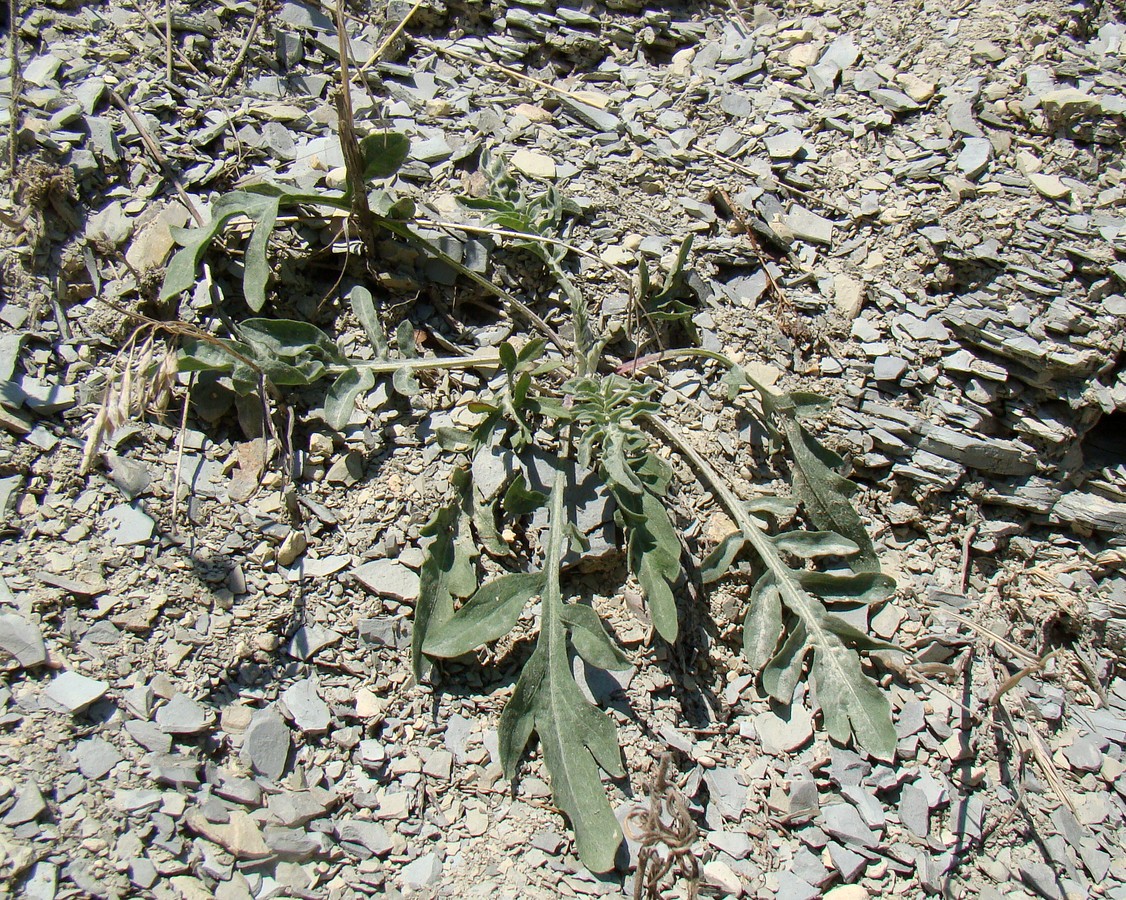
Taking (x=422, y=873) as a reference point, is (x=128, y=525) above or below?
above

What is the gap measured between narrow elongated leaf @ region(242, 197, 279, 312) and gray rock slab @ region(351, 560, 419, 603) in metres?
0.80

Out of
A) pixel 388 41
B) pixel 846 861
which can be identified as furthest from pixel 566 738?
pixel 388 41

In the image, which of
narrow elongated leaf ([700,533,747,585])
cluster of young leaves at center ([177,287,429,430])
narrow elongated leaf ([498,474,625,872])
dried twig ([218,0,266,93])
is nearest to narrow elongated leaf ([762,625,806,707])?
narrow elongated leaf ([700,533,747,585])

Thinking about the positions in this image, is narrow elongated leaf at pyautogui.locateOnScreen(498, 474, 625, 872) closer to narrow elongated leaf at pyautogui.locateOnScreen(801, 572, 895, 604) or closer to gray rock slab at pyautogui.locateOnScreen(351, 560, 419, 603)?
gray rock slab at pyautogui.locateOnScreen(351, 560, 419, 603)

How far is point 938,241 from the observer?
117 inches

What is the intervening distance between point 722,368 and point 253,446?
152cm

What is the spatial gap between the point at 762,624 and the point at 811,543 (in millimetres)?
300

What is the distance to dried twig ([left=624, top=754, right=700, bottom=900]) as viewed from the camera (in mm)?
1927

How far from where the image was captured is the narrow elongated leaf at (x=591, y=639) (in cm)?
Answer: 221

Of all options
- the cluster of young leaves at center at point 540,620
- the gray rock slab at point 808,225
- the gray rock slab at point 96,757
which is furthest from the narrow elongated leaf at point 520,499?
the gray rock slab at point 808,225

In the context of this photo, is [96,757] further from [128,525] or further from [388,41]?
[388,41]

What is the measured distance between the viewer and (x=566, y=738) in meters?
2.13

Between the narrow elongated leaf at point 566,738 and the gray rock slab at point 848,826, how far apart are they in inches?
22.2

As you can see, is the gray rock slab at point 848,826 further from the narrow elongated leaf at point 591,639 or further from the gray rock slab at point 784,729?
the narrow elongated leaf at point 591,639
